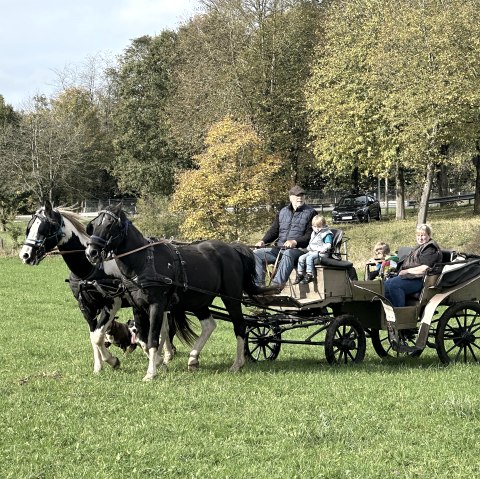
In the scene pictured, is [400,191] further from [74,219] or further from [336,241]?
[74,219]

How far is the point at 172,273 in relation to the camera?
884 cm

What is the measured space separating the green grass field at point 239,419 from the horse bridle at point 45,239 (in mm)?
1578

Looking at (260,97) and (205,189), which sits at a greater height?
(260,97)

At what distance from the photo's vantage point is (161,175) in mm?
48594

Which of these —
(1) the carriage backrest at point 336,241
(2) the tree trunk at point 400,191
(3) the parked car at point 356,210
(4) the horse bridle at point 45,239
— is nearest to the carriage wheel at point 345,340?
(1) the carriage backrest at point 336,241

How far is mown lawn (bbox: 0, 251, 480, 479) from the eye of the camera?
523 centimetres

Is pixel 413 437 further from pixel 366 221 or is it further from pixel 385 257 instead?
pixel 366 221

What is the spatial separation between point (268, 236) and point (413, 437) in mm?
4953

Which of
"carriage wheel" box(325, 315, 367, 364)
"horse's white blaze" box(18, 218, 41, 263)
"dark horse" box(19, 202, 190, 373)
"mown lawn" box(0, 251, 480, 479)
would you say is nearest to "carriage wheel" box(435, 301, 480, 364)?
"mown lawn" box(0, 251, 480, 479)

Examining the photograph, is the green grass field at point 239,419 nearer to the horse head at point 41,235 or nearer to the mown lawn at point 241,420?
the mown lawn at point 241,420

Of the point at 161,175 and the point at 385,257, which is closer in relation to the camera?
the point at 385,257

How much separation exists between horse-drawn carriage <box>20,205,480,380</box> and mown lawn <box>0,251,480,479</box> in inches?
17.2

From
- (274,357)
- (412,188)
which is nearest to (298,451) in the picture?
(274,357)

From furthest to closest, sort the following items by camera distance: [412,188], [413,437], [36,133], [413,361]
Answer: [412,188] < [36,133] < [413,361] < [413,437]
